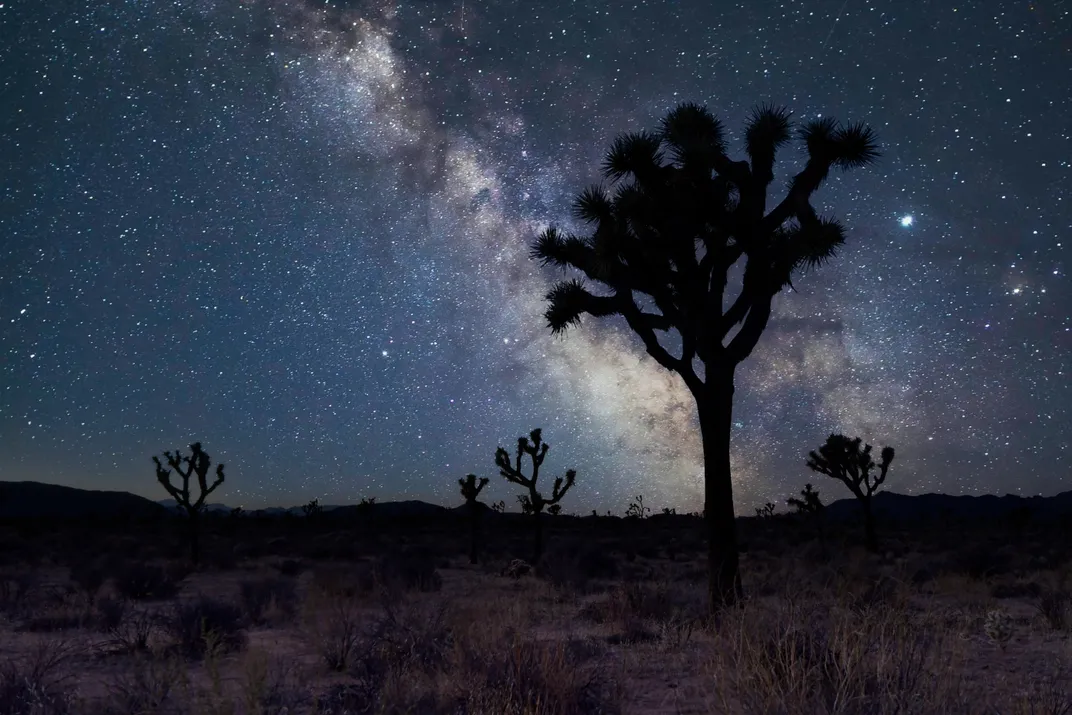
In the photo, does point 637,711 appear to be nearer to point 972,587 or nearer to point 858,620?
point 858,620

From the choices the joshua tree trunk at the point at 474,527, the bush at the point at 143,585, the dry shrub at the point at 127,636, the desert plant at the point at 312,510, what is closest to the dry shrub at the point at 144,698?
the dry shrub at the point at 127,636

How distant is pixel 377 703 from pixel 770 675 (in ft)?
8.90

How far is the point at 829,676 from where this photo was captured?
470cm

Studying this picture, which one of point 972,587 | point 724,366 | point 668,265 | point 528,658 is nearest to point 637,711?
point 528,658

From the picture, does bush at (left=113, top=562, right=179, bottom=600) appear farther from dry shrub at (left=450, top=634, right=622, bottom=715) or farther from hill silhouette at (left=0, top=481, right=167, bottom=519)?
hill silhouette at (left=0, top=481, right=167, bottom=519)

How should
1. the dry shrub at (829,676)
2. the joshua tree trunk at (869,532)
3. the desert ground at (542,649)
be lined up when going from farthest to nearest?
the joshua tree trunk at (869,532)
the desert ground at (542,649)
the dry shrub at (829,676)

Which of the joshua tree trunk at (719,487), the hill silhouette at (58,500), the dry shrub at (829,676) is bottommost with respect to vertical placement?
the hill silhouette at (58,500)

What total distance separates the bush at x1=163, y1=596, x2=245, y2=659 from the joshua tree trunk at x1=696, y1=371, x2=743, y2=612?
6.27 meters

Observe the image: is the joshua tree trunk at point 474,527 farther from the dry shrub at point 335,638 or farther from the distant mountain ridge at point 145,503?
the distant mountain ridge at point 145,503

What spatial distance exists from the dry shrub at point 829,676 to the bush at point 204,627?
5430 mm

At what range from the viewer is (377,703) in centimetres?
511

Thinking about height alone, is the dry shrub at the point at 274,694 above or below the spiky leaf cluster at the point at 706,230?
below

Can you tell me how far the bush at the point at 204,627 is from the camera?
810cm

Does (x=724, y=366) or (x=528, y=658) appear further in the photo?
(x=724, y=366)
